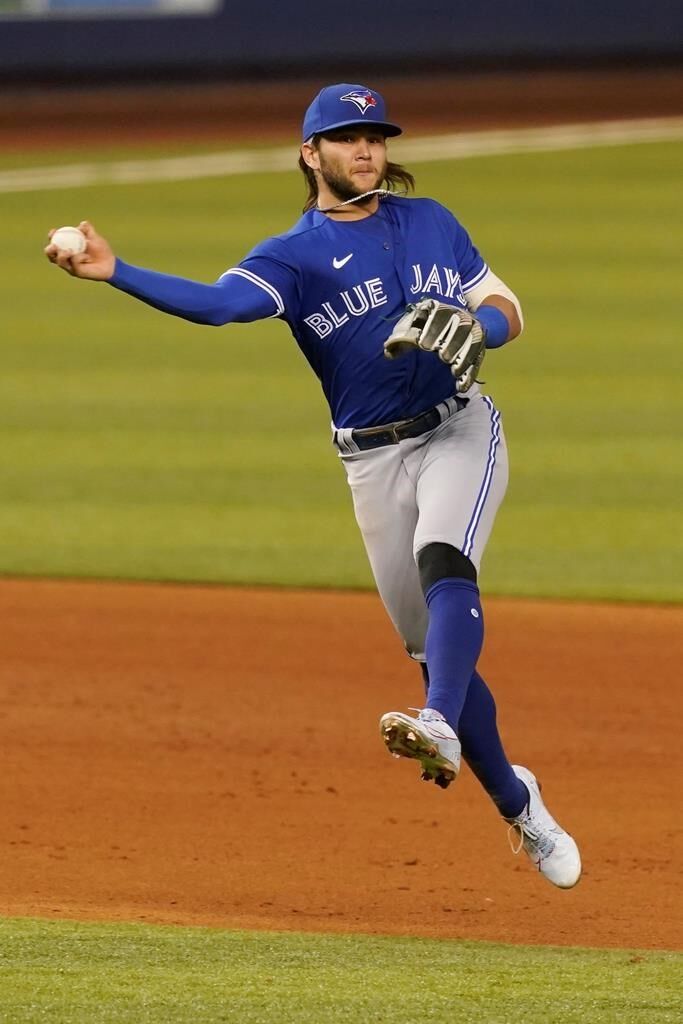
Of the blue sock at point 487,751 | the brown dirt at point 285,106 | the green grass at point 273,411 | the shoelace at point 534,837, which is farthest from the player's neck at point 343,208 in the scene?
the brown dirt at point 285,106

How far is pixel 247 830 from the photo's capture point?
595cm

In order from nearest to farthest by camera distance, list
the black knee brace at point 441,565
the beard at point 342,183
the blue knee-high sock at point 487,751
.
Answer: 1. the black knee brace at point 441,565
2. the beard at point 342,183
3. the blue knee-high sock at point 487,751

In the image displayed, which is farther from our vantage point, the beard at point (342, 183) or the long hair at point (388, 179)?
the long hair at point (388, 179)

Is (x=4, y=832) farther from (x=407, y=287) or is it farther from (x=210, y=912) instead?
(x=407, y=287)

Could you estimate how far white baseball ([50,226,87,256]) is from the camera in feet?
14.4

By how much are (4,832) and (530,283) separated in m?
12.7

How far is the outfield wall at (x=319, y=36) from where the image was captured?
27.2 m

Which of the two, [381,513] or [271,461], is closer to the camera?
[381,513]

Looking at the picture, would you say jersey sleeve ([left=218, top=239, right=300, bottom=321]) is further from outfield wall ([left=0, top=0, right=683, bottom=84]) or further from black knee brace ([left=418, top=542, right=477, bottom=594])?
outfield wall ([left=0, top=0, right=683, bottom=84])

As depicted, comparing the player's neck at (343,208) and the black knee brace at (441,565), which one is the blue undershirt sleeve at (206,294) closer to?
the player's neck at (343,208)

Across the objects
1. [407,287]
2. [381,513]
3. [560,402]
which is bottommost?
[560,402]

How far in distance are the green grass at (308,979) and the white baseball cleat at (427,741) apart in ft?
1.62

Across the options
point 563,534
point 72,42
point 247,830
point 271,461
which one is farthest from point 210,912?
point 72,42

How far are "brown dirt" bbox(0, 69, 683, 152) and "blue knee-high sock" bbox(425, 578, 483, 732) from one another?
2204 centimetres
